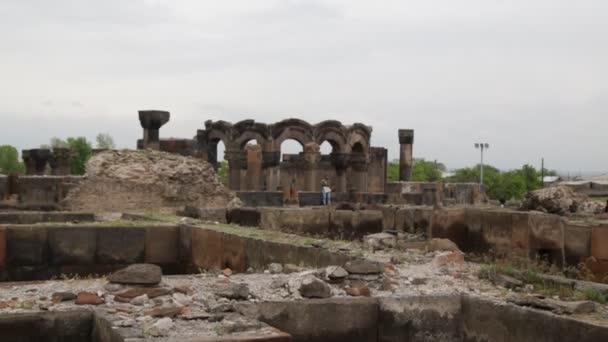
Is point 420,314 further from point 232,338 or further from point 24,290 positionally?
point 24,290

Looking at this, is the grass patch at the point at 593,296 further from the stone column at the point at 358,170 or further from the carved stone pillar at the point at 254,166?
the stone column at the point at 358,170

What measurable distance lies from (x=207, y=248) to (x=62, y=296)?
14.9 ft

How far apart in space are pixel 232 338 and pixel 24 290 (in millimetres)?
2121

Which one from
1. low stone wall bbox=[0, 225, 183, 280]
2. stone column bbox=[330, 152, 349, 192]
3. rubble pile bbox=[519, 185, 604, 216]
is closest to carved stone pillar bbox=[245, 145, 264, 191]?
stone column bbox=[330, 152, 349, 192]

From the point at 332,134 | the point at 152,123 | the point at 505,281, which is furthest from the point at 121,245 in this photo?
the point at 332,134

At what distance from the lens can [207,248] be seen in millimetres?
9602

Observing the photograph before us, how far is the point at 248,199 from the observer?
72.1 ft

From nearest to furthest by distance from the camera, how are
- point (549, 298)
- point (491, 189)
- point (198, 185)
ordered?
point (549, 298) → point (198, 185) → point (491, 189)

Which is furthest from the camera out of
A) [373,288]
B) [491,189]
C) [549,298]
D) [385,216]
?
[491,189]

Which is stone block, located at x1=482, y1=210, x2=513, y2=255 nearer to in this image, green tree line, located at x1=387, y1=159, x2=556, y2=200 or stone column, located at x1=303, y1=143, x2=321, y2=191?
stone column, located at x1=303, y1=143, x2=321, y2=191

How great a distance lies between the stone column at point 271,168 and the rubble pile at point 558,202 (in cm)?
1587

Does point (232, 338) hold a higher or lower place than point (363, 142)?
lower

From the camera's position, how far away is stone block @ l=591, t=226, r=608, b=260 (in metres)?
10.1

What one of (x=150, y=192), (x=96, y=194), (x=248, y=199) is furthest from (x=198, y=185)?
(x=248, y=199)
